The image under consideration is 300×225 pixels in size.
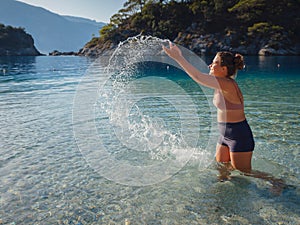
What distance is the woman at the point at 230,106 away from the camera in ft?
16.3

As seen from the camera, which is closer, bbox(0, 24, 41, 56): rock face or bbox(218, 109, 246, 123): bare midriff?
bbox(218, 109, 246, 123): bare midriff

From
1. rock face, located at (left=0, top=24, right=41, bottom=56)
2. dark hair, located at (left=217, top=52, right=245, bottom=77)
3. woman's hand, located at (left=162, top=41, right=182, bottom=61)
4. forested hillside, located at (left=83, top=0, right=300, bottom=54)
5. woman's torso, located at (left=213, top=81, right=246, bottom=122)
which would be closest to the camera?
woman's hand, located at (left=162, top=41, right=182, bottom=61)

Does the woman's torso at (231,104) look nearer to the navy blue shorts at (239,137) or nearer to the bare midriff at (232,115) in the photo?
the bare midriff at (232,115)

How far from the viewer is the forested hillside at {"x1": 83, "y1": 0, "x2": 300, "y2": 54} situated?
258 feet

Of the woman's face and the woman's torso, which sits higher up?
the woman's face

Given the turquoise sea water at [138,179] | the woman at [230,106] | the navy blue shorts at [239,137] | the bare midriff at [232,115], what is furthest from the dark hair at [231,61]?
the turquoise sea water at [138,179]

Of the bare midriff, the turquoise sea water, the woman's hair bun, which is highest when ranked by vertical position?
the woman's hair bun

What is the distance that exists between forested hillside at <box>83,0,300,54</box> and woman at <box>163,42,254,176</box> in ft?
251

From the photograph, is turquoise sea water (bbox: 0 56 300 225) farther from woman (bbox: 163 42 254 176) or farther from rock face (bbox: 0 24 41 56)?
rock face (bbox: 0 24 41 56)

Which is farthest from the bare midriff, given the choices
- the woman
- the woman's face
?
the woman's face

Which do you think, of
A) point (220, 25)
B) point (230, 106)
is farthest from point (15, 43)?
point (230, 106)

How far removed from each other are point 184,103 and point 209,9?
3496 inches

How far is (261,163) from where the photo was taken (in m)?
6.80

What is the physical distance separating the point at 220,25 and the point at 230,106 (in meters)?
95.2
